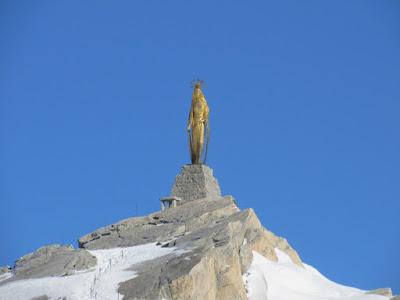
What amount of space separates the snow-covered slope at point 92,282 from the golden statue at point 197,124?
8702 millimetres

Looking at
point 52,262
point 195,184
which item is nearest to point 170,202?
point 195,184

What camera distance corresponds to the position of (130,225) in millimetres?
41875

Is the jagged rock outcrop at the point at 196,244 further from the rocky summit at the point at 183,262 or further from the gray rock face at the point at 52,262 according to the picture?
the gray rock face at the point at 52,262

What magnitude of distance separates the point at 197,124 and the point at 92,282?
13759mm

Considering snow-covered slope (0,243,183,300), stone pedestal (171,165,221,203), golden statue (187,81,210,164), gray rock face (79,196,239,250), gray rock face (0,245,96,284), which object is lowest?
snow-covered slope (0,243,183,300)

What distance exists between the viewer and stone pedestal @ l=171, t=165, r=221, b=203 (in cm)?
4400

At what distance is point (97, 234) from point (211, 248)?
372 inches

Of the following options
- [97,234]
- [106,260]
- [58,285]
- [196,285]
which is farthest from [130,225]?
[196,285]

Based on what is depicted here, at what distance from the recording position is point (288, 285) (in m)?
37.8

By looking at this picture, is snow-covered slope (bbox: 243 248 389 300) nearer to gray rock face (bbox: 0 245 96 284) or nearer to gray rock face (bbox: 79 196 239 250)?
gray rock face (bbox: 79 196 239 250)

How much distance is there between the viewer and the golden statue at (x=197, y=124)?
150 ft

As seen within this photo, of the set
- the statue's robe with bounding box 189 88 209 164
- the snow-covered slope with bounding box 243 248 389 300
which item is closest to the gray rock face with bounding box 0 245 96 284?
the snow-covered slope with bounding box 243 248 389 300

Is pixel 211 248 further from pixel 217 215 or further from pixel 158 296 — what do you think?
pixel 217 215

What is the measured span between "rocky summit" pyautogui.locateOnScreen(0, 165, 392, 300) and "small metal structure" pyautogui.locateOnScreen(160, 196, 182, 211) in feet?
0.67
